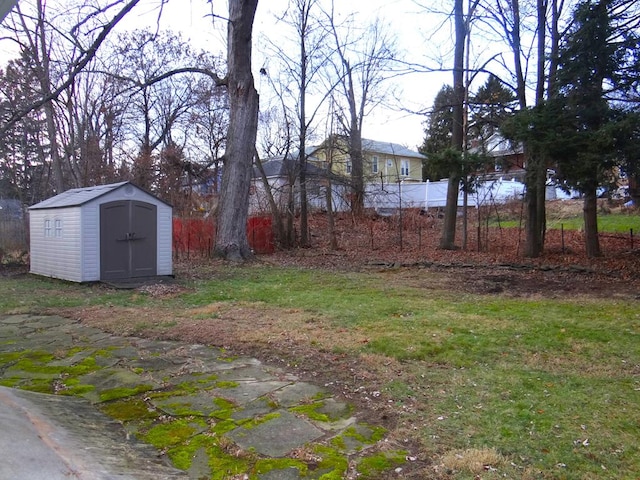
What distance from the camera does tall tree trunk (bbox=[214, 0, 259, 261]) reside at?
51.0 ft

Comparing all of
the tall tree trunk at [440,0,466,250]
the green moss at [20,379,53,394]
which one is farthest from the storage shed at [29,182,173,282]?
the tall tree trunk at [440,0,466,250]

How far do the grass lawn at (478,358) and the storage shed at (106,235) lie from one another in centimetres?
95

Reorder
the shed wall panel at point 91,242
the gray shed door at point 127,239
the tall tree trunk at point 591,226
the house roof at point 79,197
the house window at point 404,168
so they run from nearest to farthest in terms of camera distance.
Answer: the shed wall panel at point 91,242 → the house roof at point 79,197 → the gray shed door at point 127,239 → the tall tree trunk at point 591,226 → the house window at point 404,168

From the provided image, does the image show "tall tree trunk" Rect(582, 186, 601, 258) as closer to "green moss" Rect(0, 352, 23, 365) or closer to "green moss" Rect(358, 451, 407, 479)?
"green moss" Rect(358, 451, 407, 479)

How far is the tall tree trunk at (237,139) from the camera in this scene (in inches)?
612

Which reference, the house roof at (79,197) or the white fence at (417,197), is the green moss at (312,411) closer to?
the house roof at (79,197)

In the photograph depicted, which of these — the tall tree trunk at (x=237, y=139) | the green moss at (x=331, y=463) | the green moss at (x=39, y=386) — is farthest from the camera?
the tall tree trunk at (x=237, y=139)

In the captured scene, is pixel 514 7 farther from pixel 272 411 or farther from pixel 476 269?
pixel 272 411

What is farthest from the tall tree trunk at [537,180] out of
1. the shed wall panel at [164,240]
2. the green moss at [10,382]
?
the green moss at [10,382]

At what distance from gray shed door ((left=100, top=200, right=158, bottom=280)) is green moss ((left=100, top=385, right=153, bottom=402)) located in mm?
7947

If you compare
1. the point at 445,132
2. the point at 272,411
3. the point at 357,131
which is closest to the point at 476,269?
the point at 272,411

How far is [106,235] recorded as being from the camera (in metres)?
11.9

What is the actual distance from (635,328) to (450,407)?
4.02 meters

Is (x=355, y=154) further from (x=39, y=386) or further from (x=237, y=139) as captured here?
(x=39, y=386)
